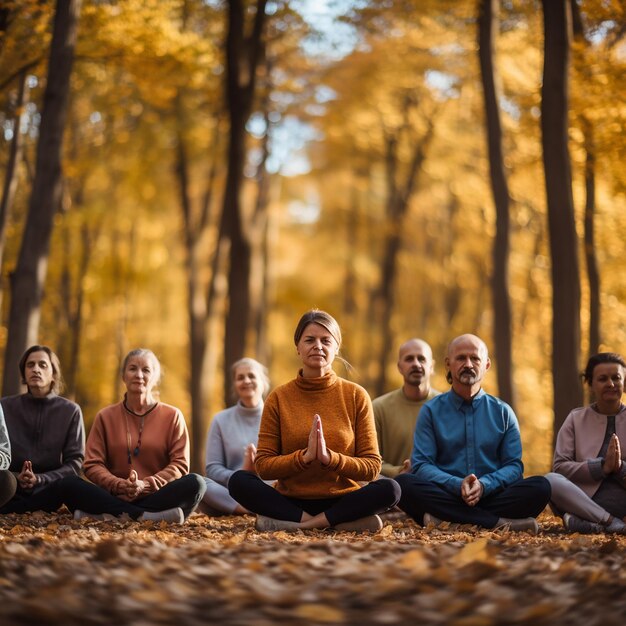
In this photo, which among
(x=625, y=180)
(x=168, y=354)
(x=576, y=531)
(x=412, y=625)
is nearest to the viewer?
(x=412, y=625)

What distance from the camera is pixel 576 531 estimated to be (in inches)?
312

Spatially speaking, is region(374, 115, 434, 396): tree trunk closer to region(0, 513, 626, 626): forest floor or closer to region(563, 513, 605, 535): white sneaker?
region(563, 513, 605, 535): white sneaker

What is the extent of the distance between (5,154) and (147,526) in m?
12.4

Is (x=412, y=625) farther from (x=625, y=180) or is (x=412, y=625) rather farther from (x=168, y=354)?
(x=168, y=354)

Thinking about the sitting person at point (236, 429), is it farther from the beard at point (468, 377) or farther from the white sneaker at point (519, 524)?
the white sneaker at point (519, 524)

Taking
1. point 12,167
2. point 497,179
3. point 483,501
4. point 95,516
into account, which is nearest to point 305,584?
point 483,501

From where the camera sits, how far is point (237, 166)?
637 inches

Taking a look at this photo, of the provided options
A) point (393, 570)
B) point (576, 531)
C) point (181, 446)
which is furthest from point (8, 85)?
point (393, 570)

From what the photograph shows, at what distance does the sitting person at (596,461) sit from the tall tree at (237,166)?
7.76 metres

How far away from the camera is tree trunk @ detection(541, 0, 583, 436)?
441 inches

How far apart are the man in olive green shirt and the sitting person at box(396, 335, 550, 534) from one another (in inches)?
45.6

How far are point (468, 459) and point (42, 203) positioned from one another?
7030 millimetres

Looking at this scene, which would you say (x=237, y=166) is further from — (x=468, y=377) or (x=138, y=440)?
(x=468, y=377)

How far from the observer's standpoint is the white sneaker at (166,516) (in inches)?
315
